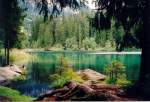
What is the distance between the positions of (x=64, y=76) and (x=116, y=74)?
157 cm

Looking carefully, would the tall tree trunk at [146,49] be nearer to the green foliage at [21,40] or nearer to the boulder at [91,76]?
→ the boulder at [91,76]

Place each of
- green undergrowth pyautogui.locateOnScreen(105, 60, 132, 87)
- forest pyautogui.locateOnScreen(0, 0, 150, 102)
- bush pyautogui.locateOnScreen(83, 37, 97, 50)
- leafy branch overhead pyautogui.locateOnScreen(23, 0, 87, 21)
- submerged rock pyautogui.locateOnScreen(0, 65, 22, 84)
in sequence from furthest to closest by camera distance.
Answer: submerged rock pyautogui.locateOnScreen(0, 65, 22, 84), bush pyautogui.locateOnScreen(83, 37, 97, 50), green undergrowth pyautogui.locateOnScreen(105, 60, 132, 87), leafy branch overhead pyautogui.locateOnScreen(23, 0, 87, 21), forest pyautogui.locateOnScreen(0, 0, 150, 102)

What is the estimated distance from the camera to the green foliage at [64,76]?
1058 cm

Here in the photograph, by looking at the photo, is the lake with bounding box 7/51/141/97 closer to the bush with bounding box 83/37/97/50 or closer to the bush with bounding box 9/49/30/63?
the bush with bounding box 9/49/30/63

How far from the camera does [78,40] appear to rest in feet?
37.7

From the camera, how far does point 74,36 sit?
11359mm

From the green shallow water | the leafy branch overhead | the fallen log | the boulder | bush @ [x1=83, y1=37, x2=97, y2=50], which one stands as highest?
the leafy branch overhead

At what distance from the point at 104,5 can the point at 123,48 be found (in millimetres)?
1571

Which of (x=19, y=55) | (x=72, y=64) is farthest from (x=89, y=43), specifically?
(x=19, y=55)

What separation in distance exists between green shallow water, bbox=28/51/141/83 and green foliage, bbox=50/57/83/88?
0.26 meters

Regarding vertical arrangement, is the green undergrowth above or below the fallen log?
above

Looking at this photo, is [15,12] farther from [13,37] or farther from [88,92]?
[88,92]

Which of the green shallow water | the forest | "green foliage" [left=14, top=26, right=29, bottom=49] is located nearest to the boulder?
the forest

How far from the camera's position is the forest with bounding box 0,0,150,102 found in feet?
31.5
